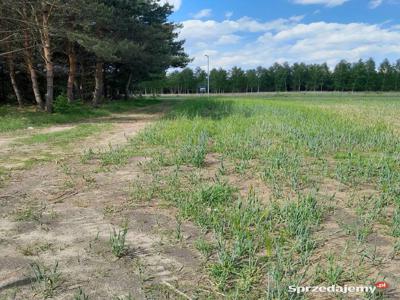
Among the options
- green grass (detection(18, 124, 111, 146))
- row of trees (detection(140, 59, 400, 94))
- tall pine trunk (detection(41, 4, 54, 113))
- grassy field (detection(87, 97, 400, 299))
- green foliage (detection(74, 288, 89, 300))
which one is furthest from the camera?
row of trees (detection(140, 59, 400, 94))

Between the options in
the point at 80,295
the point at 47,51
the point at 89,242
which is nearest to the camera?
the point at 80,295

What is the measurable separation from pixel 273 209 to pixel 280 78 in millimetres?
100236

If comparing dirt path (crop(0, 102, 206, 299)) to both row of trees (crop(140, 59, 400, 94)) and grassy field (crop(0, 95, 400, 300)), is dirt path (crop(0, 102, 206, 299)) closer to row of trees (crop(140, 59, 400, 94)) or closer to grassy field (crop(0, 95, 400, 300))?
grassy field (crop(0, 95, 400, 300))

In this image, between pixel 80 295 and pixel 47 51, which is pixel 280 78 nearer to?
pixel 47 51

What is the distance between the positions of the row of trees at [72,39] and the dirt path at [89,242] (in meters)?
11.9

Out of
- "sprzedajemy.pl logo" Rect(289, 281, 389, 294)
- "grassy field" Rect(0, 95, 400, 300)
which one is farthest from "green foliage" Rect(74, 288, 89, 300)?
"sprzedajemy.pl logo" Rect(289, 281, 389, 294)

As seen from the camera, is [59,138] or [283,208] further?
[59,138]

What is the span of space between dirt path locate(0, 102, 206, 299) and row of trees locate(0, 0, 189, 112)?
11896 mm

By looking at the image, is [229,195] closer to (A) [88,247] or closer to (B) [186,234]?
(B) [186,234]

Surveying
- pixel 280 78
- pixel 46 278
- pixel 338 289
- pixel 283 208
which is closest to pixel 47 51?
pixel 283 208

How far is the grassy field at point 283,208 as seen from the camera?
9.69 ft

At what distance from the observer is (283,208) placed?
4.09 meters

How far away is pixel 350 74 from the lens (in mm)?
91812

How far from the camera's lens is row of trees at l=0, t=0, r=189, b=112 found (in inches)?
674
